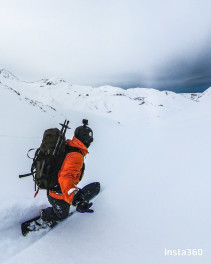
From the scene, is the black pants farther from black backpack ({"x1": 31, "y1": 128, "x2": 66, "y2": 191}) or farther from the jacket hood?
the jacket hood

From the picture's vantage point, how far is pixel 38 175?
Answer: 3148 mm

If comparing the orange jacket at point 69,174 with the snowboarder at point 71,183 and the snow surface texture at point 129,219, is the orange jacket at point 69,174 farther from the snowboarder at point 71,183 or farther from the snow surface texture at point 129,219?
the snow surface texture at point 129,219

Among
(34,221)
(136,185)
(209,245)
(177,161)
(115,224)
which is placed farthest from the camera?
(177,161)

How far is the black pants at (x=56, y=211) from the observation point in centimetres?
352

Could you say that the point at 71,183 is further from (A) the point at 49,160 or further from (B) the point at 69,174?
(A) the point at 49,160

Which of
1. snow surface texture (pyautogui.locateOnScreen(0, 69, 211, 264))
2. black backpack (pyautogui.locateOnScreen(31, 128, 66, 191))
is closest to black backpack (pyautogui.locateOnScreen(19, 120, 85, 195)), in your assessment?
black backpack (pyautogui.locateOnScreen(31, 128, 66, 191))

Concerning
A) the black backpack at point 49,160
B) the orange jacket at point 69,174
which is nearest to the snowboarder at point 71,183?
the orange jacket at point 69,174

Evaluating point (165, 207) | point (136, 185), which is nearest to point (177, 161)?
point (136, 185)

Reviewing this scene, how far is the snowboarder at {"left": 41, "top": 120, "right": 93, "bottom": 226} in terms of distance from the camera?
9.86 ft

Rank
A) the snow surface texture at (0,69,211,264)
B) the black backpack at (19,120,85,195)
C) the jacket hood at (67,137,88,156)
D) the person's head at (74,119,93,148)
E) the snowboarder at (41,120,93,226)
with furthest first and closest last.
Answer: the person's head at (74,119,93,148) < the jacket hood at (67,137,88,156) < the black backpack at (19,120,85,195) < the snowboarder at (41,120,93,226) < the snow surface texture at (0,69,211,264)

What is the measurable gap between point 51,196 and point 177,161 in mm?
3548

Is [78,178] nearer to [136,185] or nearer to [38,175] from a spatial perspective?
[38,175]

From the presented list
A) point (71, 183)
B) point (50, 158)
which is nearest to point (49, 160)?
point (50, 158)

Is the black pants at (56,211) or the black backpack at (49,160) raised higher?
the black backpack at (49,160)
